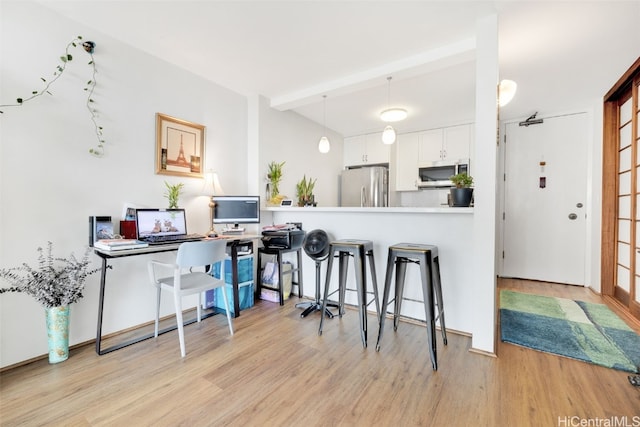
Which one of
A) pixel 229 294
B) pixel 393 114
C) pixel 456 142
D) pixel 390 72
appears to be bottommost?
pixel 229 294

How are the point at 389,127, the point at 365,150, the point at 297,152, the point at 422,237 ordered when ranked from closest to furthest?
the point at 422,237 → the point at 389,127 → the point at 297,152 → the point at 365,150

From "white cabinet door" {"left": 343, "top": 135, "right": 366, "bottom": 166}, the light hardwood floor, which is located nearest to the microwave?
"white cabinet door" {"left": 343, "top": 135, "right": 366, "bottom": 166}

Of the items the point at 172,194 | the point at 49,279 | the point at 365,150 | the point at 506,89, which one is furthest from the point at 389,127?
the point at 49,279

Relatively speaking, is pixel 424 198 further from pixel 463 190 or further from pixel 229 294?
pixel 229 294

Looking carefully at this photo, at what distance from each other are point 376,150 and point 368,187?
738 millimetres

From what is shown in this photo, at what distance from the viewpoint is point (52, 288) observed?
186cm

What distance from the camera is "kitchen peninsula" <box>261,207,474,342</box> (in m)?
2.33

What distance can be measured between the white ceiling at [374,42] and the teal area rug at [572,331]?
243 centimetres

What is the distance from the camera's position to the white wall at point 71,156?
1826 mm

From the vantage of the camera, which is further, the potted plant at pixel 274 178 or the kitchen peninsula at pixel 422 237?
the potted plant at pixel 274 178

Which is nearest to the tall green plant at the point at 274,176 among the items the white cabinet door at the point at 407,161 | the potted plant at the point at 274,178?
the potted plant at the point at 274,178

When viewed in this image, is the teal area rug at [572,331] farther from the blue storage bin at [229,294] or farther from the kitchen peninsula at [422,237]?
the blue storage bin at [229,294]

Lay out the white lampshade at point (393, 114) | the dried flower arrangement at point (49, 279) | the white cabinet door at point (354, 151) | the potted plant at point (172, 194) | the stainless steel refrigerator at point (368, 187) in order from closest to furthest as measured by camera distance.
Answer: the dried flower arrangement at point (49, 279) < the potted plant at point (172, 194) < the white lampshade at point (393, 114) < the stainless steel refrigerator at point (368, 187) < the white cabinet door at point (354, 151)

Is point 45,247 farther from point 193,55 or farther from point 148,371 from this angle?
point 193,55
